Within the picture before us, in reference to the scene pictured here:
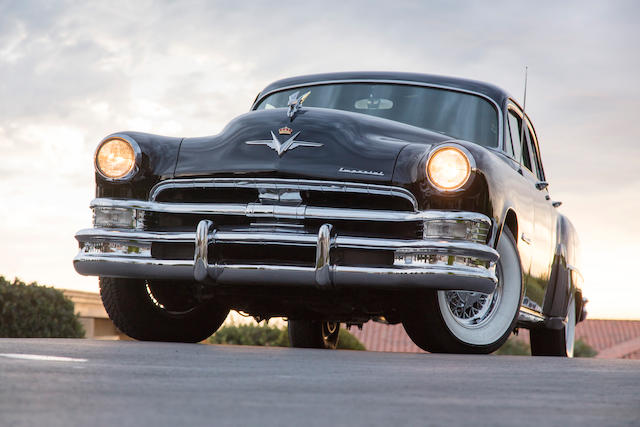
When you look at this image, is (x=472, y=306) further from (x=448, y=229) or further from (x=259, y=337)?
(x=259, y=337)

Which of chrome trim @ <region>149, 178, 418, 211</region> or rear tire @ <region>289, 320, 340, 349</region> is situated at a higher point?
chrome trim @ <region>149, 178, 418, 211</region>

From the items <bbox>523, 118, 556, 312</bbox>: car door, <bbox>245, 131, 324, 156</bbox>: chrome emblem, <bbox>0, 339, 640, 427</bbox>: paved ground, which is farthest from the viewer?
<bbox>523, 118, 556, 312</bbox>: car door

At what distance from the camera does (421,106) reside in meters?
7.31

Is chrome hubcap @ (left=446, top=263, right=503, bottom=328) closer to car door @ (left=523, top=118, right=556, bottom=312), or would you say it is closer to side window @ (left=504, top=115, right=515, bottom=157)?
car door @ (left=523, top=118, right=556, bottom=312)

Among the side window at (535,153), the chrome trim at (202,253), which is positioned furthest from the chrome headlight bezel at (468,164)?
the side window at (535,153)

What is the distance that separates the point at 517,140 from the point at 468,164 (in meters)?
2.44

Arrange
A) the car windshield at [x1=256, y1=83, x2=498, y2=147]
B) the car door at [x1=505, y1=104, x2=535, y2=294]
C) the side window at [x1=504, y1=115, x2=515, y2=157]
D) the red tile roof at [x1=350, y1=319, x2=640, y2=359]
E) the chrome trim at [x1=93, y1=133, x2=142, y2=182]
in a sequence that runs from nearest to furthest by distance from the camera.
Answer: the chrome trim at [x1=93, y1=133, x2=142, y2=182]
the car door at [x1=505, y1=104, x2=535, y2=294]
the car windshield at [x1=256, y1=83, x2=498, y2=147]
the side window at [x1=504, y1=115, x2=515, y2=157]
the red tile roof at [x1=350, y1=319, x2=640, y2=359]

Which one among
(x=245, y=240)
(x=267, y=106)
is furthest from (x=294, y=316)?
(x=267, y=106)

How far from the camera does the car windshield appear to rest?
7.22 meters

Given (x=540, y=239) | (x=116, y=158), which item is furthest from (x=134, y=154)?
(x=540, y=239)

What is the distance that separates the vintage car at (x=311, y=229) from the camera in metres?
5.64

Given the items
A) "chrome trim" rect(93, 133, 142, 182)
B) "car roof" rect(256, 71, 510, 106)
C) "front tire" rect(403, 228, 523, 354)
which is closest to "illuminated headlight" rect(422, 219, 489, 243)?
"front tire" rect(403, 228, 523, 354)

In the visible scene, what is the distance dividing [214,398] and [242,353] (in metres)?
2.22

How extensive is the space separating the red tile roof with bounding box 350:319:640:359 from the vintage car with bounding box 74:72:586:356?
2809 cm
